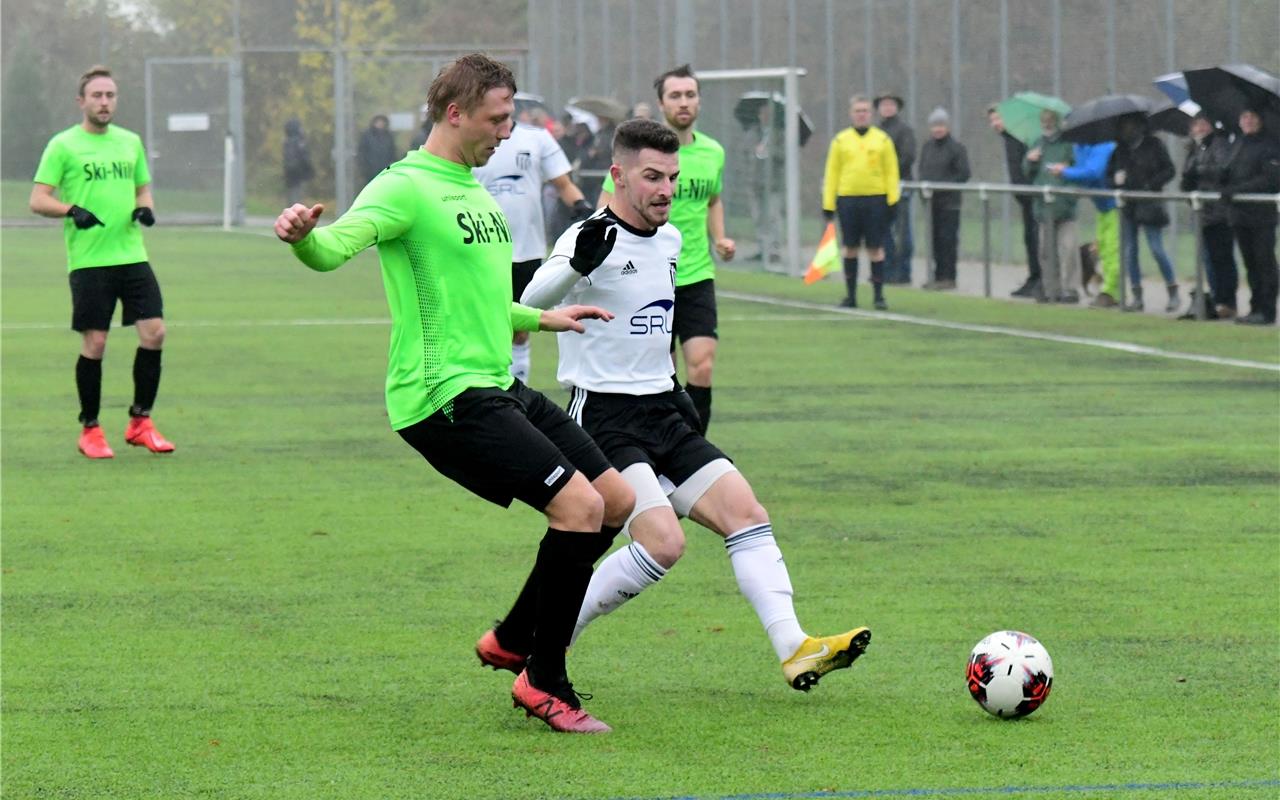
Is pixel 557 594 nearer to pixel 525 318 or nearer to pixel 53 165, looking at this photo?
pixel 525 318

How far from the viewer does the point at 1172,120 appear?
2097 cm

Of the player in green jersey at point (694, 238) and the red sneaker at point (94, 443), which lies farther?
the red sneaker at point (94, 443)

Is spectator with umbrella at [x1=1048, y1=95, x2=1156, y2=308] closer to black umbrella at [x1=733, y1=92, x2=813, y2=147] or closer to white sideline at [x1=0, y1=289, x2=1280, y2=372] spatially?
white sideline at [x1=0, y1=289, x2=1280, y2=372]

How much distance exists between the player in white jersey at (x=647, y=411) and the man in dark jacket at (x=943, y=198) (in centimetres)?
1862

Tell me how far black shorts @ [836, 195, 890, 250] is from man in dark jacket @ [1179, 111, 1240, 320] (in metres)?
3.62

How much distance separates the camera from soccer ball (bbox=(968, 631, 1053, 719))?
20.3ft

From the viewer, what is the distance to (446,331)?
20.1 ft

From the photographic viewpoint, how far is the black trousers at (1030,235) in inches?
922

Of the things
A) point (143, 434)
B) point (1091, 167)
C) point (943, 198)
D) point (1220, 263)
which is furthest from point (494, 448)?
point (943, 198)

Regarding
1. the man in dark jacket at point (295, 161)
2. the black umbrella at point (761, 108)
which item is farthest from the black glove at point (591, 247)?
the man in dark jacket at point (295, 161)

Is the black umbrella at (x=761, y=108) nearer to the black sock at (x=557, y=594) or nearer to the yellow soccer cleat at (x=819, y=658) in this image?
the yellow soccer cleat at (x=819, y=658)

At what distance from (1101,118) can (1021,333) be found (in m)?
3.10

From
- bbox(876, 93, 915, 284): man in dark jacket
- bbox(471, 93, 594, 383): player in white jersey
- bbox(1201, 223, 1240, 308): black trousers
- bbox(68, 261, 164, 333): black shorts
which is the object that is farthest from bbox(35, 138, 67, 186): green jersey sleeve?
bbox(876, 93, 915, 284): man in dark jacket

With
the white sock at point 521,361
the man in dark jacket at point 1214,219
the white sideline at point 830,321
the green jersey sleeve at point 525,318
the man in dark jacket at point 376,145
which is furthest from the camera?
the man in dark jacket at point 376,145
